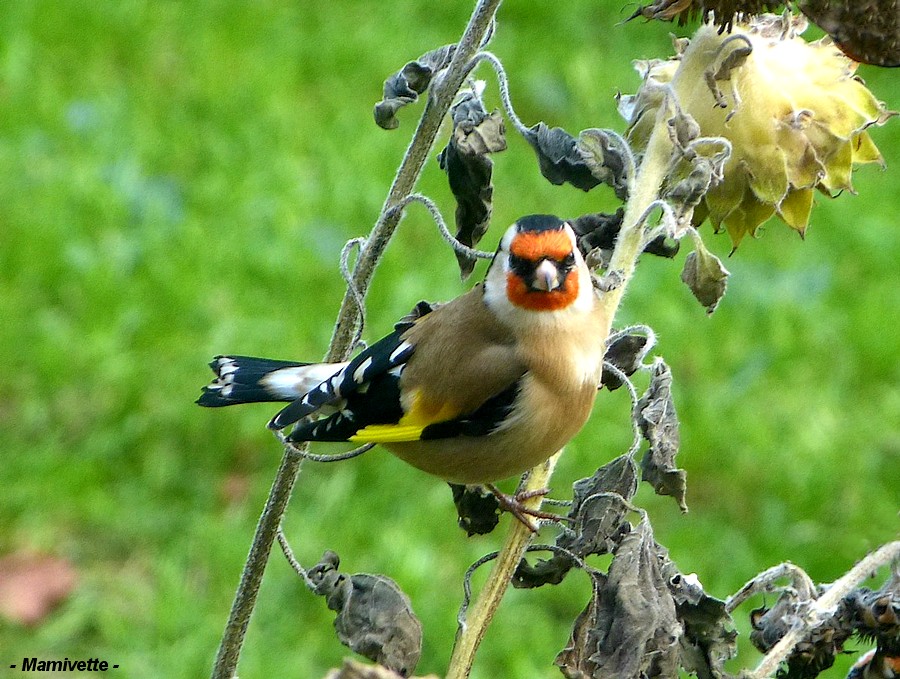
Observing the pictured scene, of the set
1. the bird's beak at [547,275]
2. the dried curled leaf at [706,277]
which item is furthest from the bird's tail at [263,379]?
the dried curled leaf at [706,277]

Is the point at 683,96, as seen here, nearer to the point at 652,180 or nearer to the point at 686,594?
the point at 652,180

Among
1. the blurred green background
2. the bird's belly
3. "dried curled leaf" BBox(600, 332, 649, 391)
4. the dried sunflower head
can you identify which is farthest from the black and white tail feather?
the blurred green background

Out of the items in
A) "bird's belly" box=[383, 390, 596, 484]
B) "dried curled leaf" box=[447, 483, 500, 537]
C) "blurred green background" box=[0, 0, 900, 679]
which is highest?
"blurred green background" box=[0, 0, 900, 679]

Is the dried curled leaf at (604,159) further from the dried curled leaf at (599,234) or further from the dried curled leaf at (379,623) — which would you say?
the dried curled leaf at (379,623)

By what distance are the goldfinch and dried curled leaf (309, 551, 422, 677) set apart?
33 centimetres

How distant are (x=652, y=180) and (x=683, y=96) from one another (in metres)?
0.11

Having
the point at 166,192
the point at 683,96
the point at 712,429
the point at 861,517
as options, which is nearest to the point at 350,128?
the point at 166,192

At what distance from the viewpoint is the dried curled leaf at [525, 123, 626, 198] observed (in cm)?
152

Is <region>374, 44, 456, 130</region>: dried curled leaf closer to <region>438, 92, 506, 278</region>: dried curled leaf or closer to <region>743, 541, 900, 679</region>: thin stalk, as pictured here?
<region>438, 92, 506, 278</region>: dried curled leaf

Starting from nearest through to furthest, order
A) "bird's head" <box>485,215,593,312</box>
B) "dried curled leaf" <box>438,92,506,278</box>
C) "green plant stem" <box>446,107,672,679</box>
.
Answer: "green plant stem" <box>446,107,672,679</box>, "dried curled leaf" <box>438,92,506,278</box>, "bird's head" <box>485,215,593,312</box>

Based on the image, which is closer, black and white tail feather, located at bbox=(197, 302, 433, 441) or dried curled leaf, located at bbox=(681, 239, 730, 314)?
dried curled leaf, located at bbox=(681, 239, 730, 314)

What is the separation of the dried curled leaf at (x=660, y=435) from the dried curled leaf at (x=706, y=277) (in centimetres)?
9

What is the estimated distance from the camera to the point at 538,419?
1.88 m

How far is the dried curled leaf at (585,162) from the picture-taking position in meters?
1.52
